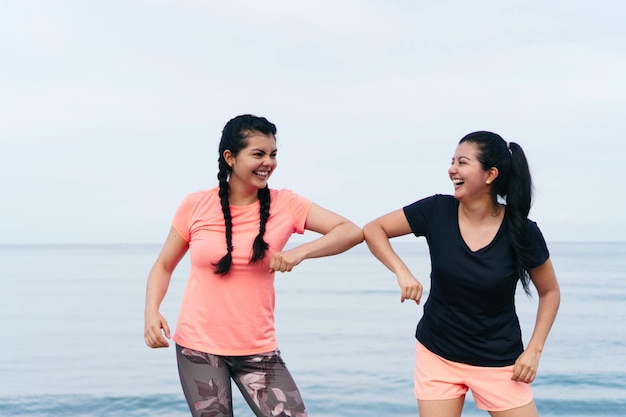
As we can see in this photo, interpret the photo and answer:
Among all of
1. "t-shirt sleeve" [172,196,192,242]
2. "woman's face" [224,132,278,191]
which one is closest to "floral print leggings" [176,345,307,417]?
"t-shirt sleeve" [172,196,192,242]

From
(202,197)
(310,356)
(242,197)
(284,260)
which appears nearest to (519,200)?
(284,260)

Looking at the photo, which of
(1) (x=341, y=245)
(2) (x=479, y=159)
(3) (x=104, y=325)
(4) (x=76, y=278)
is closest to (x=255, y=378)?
(1) (x=341, y=245)

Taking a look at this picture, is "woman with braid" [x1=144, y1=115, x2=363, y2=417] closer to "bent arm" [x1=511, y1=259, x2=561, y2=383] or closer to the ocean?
"bent arm" [x1=511, y1=259, x2=561, y2=383]

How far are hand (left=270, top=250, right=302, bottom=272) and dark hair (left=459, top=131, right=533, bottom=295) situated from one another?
0.94 meters

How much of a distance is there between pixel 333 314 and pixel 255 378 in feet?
49.1

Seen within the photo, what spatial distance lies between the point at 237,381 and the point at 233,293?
44cm

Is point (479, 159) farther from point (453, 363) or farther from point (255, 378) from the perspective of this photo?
point (255, 378)

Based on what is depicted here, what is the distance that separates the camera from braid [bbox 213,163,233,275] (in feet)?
13.0

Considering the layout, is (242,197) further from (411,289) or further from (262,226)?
(411,289)

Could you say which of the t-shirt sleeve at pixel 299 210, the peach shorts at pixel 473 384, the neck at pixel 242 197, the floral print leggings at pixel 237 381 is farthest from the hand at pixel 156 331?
the peach shorts at pixel 473 384

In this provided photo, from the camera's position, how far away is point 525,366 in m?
3.96

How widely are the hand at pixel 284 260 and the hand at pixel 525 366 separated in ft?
3.56

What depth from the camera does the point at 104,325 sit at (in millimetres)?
17578

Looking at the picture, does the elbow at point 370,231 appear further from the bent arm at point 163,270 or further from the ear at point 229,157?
the bent arm at point 163,270
